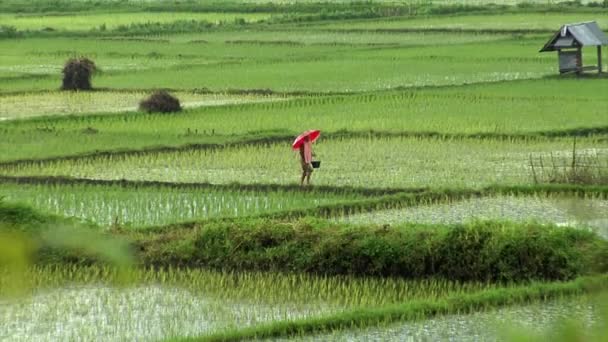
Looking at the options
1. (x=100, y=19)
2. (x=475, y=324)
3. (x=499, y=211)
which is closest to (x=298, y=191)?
(x=499, y=211)

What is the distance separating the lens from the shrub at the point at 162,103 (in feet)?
46.7

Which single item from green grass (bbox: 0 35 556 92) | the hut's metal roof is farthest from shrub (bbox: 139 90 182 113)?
the hut's metal roof

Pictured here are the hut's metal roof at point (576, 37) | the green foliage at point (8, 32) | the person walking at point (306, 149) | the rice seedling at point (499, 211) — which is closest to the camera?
the rice seedling at point (499, 211)

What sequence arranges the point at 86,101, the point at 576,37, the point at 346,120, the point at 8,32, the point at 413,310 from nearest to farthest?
1. the point at 413,310
2. the point at 346,120
3. the point at 86,101
4. the point at 576,37
5. the point at 8,32

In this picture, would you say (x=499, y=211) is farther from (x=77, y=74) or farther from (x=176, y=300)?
(x=77, y=74)

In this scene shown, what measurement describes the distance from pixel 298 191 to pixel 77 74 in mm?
8173

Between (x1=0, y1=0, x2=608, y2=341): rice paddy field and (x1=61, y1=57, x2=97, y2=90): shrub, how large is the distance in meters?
0.17

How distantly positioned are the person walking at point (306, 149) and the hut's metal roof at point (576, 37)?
8312 millimetres

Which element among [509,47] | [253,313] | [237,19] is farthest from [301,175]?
[237,19]

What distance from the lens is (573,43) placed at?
54.6ft

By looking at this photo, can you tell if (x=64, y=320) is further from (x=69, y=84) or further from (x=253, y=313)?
(x=69, y=84)

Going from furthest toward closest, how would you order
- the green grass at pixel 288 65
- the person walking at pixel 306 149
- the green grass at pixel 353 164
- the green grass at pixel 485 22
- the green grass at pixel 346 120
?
the green grass at pixel 485 22 → the green grass at pixel 288 65 → the green grass at pixel 346 120 → the green grass at pixel 353 164 → the person walking at pixel 306 149

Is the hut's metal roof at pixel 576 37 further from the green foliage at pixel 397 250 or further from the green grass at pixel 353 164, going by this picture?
the green foliage at pixel 397 250

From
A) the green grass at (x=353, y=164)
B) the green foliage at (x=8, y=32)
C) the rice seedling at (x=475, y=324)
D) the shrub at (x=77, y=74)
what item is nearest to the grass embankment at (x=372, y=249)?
the rice seedling at (x=475, y=324)
